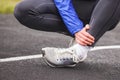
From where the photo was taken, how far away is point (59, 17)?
14.7 ft

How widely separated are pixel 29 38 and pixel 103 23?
245 centimetres

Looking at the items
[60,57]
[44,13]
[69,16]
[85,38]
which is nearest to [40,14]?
[44,13]

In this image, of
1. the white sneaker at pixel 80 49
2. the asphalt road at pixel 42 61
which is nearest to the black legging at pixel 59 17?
the white sneaker at pixel 80 49

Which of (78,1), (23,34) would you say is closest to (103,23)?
(78,1)

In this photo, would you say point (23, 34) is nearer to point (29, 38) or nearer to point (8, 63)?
point (29, 38)

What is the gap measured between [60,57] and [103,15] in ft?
1.89

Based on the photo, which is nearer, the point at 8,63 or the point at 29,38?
the point at 8,63

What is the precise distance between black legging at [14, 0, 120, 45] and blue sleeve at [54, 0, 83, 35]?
0.09 metres

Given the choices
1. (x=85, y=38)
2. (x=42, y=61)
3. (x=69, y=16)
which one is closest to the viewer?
(x=85, y=38)

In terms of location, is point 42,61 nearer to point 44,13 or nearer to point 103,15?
point 44,13

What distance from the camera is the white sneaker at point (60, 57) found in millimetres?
4319

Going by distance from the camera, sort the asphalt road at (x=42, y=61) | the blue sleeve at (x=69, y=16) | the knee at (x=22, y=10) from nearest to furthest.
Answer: the asphalt road at (x=42, y=61)
the blue sleeve at (x=69, y=16)
the knee at (x=22, y=10)

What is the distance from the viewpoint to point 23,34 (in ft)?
22.6

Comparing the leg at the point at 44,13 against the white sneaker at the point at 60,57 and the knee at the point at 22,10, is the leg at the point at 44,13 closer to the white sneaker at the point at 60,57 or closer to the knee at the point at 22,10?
the knee at the point at 22,10
